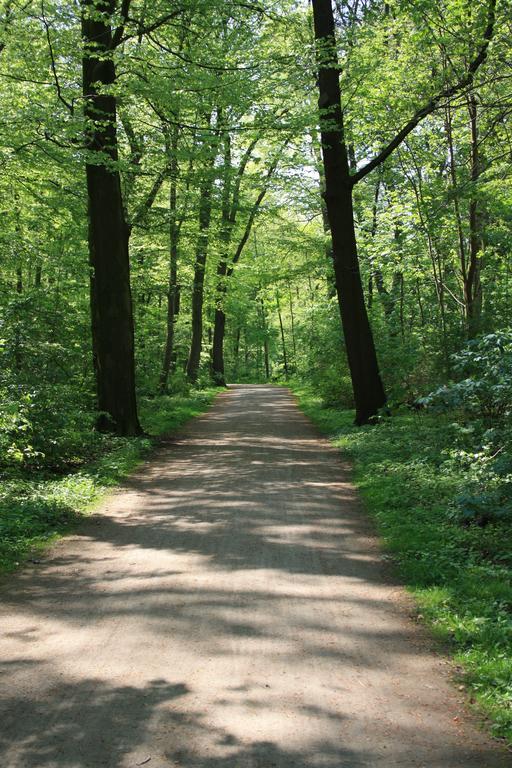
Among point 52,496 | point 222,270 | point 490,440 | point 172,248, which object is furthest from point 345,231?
point 222,270

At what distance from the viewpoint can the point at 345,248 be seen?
14.6 meters

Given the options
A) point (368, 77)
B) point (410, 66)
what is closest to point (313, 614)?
point (410, 66)

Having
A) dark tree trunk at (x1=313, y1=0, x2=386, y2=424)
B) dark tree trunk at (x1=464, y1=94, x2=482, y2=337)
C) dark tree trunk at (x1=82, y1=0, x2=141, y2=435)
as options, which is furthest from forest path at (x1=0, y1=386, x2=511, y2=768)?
dark tree trunk at (x1=313, y1=0, x2=386, y2=424)

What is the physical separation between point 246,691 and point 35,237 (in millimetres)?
15464

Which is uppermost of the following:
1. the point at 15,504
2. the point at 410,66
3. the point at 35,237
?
the point at 410,66

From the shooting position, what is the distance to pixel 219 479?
10.0 metres

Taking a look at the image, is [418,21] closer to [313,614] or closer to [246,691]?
[313,614]

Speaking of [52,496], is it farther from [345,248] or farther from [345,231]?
[345,231]

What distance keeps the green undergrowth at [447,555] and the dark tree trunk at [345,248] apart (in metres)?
3.13

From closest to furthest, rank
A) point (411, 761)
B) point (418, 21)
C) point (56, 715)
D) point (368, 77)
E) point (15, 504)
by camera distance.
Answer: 1. point (411, 761)
2. point (56, 715)
3. point (15, 504)
4. point (418, 21)
5. point (368, 77)

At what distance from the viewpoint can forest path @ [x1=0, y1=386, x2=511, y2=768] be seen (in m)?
3.22

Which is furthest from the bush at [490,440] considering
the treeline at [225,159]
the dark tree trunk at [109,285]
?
the dark tree trunk at [109,285]

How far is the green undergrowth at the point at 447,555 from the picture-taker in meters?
3.97

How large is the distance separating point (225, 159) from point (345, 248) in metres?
6.02
